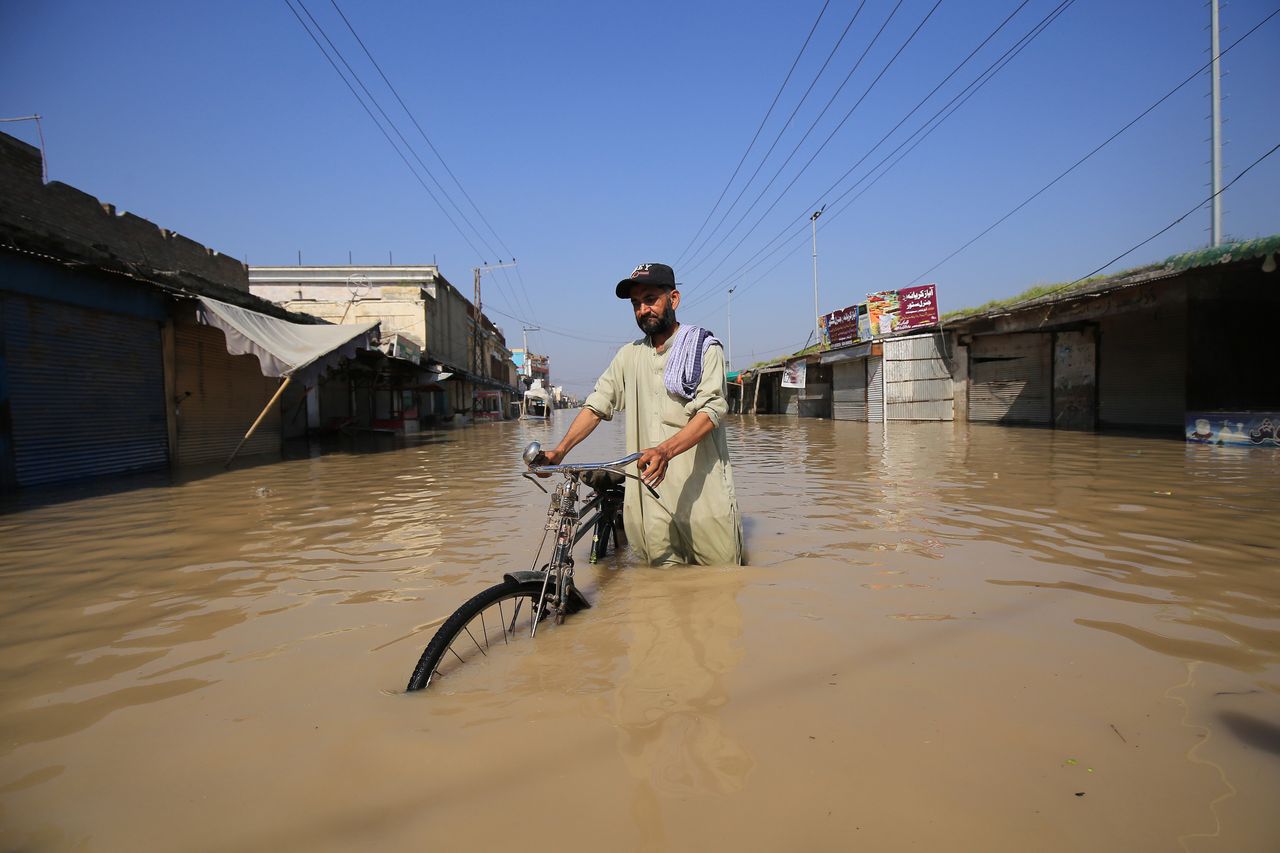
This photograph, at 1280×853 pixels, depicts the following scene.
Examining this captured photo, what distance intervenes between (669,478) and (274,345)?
9501 mm

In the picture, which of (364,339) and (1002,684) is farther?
(364,339)

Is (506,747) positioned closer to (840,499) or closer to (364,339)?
(840,499)

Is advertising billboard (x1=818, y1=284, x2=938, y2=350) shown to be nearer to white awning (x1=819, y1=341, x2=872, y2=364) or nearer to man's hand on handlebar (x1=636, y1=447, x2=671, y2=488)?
white awning (x1=819, y1=341, x2=872, y2=364)

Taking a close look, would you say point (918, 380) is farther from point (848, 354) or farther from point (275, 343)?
point (275, 343)

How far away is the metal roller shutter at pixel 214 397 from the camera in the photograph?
10.8m

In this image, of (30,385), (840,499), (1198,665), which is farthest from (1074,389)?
(30,385)

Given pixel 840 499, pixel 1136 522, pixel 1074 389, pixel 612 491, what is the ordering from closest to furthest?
pixel 612 491 < pixel 1136 522 < pixel 840 499 < pixel 1074 389

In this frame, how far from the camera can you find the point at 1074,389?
56.2ft

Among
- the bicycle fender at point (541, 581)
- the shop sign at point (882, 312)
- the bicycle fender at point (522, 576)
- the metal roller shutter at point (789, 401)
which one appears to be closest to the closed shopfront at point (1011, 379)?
the shop sign at point (882, 312)

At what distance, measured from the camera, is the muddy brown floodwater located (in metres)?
1.55

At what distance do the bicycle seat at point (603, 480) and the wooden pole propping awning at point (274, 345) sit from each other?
7.83 meters

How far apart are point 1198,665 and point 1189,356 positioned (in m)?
15.6

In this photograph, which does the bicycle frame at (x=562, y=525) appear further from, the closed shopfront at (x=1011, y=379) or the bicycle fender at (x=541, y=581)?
the closed shopfront at (x=1011, y=379)

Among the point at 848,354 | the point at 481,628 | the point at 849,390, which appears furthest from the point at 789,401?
the point at 481,628
